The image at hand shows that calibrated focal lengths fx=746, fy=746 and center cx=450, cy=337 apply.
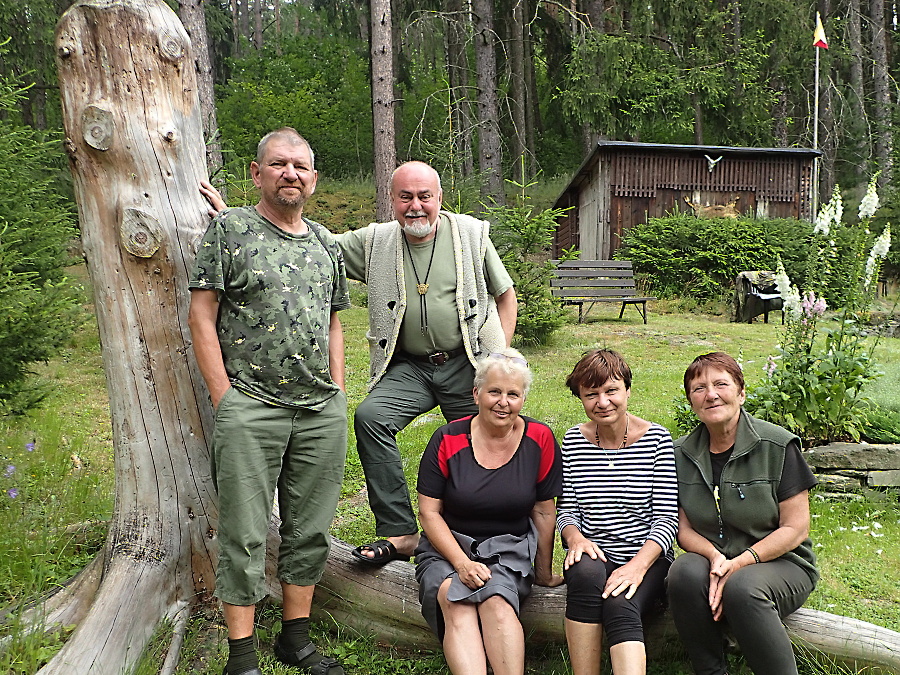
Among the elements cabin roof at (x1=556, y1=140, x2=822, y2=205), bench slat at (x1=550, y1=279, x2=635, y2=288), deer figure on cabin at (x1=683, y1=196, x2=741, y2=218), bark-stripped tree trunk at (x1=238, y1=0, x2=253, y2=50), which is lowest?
bench slat at (x1=550, y1=279, x2=635, y2=288)

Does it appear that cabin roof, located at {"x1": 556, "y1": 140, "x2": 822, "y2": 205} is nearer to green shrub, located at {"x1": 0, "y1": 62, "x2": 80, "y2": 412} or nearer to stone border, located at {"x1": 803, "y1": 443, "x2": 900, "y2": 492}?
green shrub, located at {"x1": 0, "y1": 62, "x2": 80, "y2": 412}

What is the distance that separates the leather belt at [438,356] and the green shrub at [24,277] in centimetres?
248

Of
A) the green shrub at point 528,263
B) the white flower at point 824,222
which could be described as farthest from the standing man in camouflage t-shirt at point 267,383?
the green shrub at point 528,263

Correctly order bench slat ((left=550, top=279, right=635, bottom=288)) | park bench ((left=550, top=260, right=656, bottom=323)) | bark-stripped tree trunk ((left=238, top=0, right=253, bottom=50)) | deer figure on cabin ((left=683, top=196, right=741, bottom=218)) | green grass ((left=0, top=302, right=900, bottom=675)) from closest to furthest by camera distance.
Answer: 1. green grass ((left=0, top=302, right=900, bottom=675))
2. park bench ((left=550, top=260, right=656, bottom=323))
3. bench slat ((left=550, top=279, right=635, bottom=288))
4. deer figure on cabin ((left=683, top=196, right=741, bottom=218))
5. bark-stripped tree trunk ((left=238, top=0, right=253, bottom=50))

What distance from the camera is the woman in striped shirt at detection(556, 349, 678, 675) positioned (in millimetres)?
2777

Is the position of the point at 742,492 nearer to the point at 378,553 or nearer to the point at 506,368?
the point at 506,368

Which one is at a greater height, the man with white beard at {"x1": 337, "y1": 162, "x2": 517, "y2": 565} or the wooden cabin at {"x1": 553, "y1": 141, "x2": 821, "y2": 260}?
the wooden cabin at {"x1": 553, "y1": 141, "x2": 821, "y2": 260}

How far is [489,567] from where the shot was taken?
2980mm

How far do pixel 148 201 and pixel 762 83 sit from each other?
2400 centimetres

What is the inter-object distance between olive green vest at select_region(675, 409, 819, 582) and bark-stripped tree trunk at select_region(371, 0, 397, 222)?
30.2 feet

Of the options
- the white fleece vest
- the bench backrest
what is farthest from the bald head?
the bench backrest

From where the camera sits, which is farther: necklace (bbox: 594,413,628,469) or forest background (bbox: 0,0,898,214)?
forest background (bbox: 0,0,898,214)

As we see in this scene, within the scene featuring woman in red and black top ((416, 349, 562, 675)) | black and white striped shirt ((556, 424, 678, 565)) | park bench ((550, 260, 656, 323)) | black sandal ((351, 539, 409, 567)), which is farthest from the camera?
park bench ((550, 260, 656, 323))

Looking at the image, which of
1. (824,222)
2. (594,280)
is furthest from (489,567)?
(594,280)
